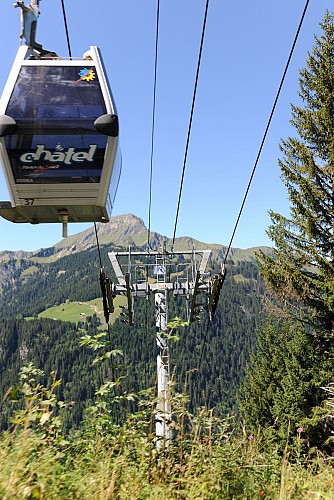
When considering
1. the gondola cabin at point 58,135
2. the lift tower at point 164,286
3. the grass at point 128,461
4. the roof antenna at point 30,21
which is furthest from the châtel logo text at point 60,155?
the lift tower at point 164,286

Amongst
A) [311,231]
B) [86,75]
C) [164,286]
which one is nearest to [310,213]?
[311,231]

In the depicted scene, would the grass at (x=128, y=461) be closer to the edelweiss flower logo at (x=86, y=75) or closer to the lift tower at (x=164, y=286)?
the edelweiss flower logo at (x=86, y=75)

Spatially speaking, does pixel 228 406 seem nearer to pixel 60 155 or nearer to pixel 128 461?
pixel 60 155

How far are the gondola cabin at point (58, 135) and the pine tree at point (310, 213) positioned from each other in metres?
7.41

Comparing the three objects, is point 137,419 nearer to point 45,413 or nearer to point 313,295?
point 45,413

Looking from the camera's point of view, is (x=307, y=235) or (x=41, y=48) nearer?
(x=41, y=48)

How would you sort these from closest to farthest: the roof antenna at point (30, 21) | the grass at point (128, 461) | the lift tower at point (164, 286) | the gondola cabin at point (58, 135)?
the grass at point (128, 461), the gondola cabin at point (58, 135), the roof antenna at point (30, 21), the lift tower at point (164, 286)

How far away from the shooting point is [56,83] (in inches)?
177

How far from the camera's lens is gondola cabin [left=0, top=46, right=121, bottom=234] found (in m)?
4.27

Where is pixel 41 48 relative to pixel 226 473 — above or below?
above

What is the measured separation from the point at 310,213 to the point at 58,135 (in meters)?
8.25

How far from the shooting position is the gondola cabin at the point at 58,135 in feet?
14.0

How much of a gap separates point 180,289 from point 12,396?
8.39m

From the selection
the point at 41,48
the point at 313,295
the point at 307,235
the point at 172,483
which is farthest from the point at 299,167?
the point at 172,483
